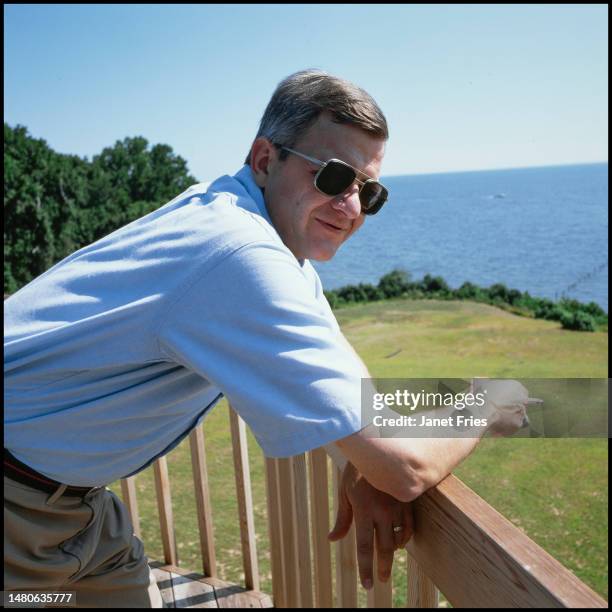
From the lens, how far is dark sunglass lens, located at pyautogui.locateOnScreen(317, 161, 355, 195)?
1494 millimetres

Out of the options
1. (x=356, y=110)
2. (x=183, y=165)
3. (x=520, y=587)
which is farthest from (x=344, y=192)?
(x=183, y=165)

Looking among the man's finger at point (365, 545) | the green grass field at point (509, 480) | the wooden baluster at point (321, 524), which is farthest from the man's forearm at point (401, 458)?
the green grass field at point (509, 480)

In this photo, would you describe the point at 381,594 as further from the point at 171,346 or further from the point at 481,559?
the point at 171,346

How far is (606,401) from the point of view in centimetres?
132

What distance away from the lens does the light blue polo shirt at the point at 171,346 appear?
100cm

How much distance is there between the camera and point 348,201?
61.3 inches

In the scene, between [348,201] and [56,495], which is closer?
[56,495]

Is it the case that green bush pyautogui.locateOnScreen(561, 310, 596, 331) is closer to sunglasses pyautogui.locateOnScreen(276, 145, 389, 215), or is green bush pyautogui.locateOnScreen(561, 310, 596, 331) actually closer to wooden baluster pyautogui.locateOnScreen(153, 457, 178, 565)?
wooden baluster pyautogui.locateOnScreen(153, 457, 178, 565)

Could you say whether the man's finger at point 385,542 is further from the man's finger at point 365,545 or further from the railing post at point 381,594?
the railing post at point 381,594

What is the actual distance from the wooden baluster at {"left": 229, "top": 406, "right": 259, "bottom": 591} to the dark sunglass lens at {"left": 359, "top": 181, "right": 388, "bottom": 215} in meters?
0.91

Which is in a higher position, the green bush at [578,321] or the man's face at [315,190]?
the man's face at [315,190]

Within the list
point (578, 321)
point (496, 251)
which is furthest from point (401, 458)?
point (496, 251)

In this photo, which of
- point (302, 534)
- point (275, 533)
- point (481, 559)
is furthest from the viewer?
point (275, 533)

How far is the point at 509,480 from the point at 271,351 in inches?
109
